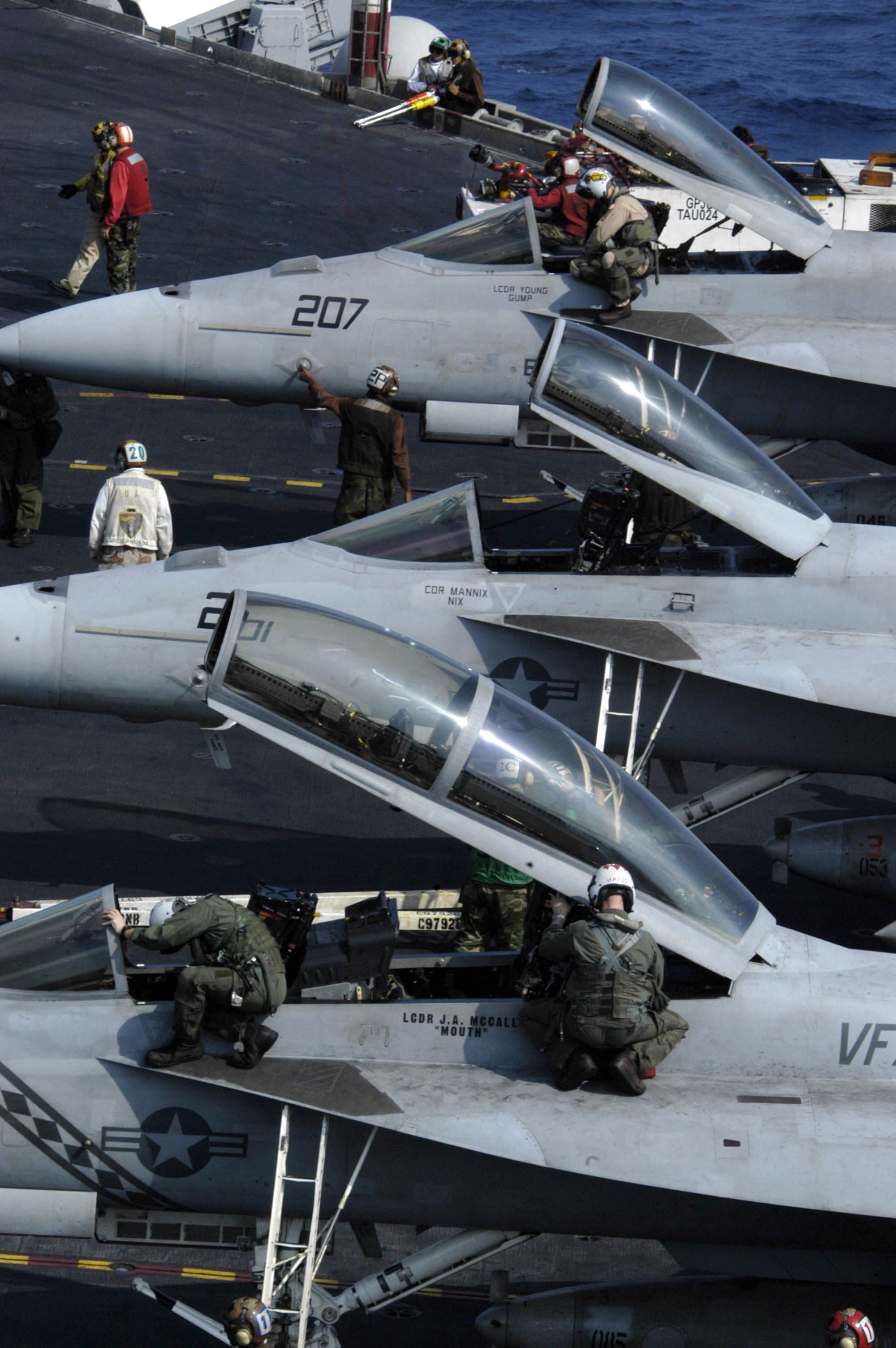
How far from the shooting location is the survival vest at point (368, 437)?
607 inches

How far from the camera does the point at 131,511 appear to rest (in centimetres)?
1423

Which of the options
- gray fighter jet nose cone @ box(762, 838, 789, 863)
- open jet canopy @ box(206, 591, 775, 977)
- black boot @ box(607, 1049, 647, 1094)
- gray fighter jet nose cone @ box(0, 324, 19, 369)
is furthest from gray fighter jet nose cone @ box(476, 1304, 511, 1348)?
gray fighter jet nose cone @ box(0, 324, 19, 369)

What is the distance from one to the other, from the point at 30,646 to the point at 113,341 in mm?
6019

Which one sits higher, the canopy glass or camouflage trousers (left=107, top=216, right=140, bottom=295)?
camouflage trousers (left=107, top=216, right=140, bottom=295)

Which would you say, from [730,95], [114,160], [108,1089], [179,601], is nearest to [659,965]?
[108,1089]

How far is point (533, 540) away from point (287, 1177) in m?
5.72

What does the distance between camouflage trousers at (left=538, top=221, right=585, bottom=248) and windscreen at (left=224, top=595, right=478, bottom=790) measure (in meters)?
8.35

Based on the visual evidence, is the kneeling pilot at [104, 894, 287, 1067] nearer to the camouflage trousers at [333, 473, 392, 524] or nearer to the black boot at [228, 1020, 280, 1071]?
the black boot at [228, 1020, 280, 1071]

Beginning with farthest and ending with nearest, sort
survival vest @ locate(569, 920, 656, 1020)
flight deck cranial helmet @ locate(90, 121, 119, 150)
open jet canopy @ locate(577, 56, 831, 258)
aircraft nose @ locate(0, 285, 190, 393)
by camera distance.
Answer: flight deck cranial helmet @ locate(90, 121, 119, 150) < aircraft nose @ locate(0, 285, 190, 393) < open jet canopy @ locate(577, 56, 831, 258) < survival vest @ locate(569, 920, 656, 1020)

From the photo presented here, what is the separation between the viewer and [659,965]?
7.95 m

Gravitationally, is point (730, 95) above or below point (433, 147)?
above

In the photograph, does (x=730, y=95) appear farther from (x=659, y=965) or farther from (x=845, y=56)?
(x=659, y=965)

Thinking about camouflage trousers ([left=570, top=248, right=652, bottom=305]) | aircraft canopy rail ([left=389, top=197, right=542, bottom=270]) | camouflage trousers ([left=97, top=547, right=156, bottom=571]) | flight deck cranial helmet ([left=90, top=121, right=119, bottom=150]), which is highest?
flight deck cranial helmet ([left=90, top=121, right=119, bottom=150])

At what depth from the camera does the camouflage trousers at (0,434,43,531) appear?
1697cm
